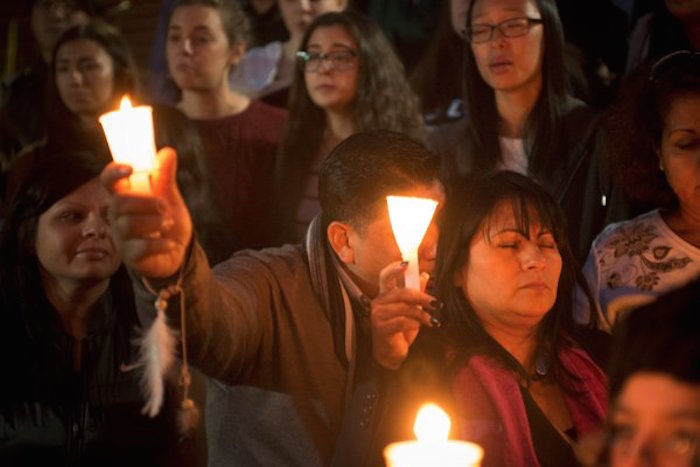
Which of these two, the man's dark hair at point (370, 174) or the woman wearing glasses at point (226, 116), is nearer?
the man's dark hair at point (370, 174)

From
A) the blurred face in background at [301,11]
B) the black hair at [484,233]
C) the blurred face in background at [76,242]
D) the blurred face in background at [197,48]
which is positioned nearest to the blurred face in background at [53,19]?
the blurred face in background at [197,48]

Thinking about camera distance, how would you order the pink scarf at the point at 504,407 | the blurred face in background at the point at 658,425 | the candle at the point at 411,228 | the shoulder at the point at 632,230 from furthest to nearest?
the shoulder at the point at 632,230 < the pink scarf at the point at 504,407 < the candle at the point at 411,228 < the blurred face in background at the point at 658,425

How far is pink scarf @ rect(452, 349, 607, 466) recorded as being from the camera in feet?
10.0

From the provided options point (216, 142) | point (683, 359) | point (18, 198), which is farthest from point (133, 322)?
point (683, 359)

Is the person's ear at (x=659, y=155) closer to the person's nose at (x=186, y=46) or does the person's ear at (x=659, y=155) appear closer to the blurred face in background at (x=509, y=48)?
the blurred face in background at (x=509, y=48)

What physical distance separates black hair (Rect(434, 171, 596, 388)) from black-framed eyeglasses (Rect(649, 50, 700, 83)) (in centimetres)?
65

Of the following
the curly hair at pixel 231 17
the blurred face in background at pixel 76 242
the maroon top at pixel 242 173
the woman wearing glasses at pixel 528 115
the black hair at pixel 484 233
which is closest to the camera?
the black hair at pixel 484 233

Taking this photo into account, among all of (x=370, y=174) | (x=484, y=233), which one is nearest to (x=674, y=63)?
(x=484, y=233)

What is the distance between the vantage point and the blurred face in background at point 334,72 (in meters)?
4.73

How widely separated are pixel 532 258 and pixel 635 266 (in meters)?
0.53

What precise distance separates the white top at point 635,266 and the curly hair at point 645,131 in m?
0.16

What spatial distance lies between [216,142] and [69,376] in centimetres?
150

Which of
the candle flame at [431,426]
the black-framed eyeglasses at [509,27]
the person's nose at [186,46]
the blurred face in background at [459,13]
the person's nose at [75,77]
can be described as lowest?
the candle flame at [431,426]

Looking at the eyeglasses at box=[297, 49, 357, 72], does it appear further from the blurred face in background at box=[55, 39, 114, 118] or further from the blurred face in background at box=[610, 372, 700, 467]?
the blurred face in background at box=[610, 372, 700, 467]
